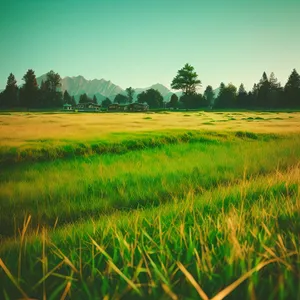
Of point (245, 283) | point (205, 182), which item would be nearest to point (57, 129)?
point (205, 182)

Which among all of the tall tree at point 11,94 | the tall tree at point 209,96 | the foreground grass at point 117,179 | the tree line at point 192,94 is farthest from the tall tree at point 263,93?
the tall tree at point 11,94

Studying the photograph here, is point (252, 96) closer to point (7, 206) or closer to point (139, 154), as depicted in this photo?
point (139, 154)

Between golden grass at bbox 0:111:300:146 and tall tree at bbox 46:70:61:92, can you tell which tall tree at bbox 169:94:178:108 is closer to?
golden grass at bbox 0:111:300:146

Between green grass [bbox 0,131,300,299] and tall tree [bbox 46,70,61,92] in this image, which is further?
tall tree [bbox 46,70,61,92]

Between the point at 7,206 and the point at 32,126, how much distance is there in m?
3.36

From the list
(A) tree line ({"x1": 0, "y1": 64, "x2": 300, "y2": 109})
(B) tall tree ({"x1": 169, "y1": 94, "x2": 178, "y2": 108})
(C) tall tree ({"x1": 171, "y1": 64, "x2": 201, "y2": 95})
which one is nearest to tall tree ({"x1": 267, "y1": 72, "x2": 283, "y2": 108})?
(A) tree line ({"x1": 0, "y1": 64, "x2": 300, "y2": 109})

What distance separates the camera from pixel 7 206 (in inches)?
103

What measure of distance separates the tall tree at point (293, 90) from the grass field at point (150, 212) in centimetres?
68

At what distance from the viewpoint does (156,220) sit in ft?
5.14

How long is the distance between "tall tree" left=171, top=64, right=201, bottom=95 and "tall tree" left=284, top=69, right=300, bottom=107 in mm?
2753

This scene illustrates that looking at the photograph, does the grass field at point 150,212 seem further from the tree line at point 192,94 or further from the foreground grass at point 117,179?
the tree line at point 192,94

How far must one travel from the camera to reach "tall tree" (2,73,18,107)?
309cm

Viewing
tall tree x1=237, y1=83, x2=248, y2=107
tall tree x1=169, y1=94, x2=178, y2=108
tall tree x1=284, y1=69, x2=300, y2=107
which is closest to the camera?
tall tree x1=284, y1=69, x2=300, y2=107

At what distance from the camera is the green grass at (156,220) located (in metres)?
0.84
